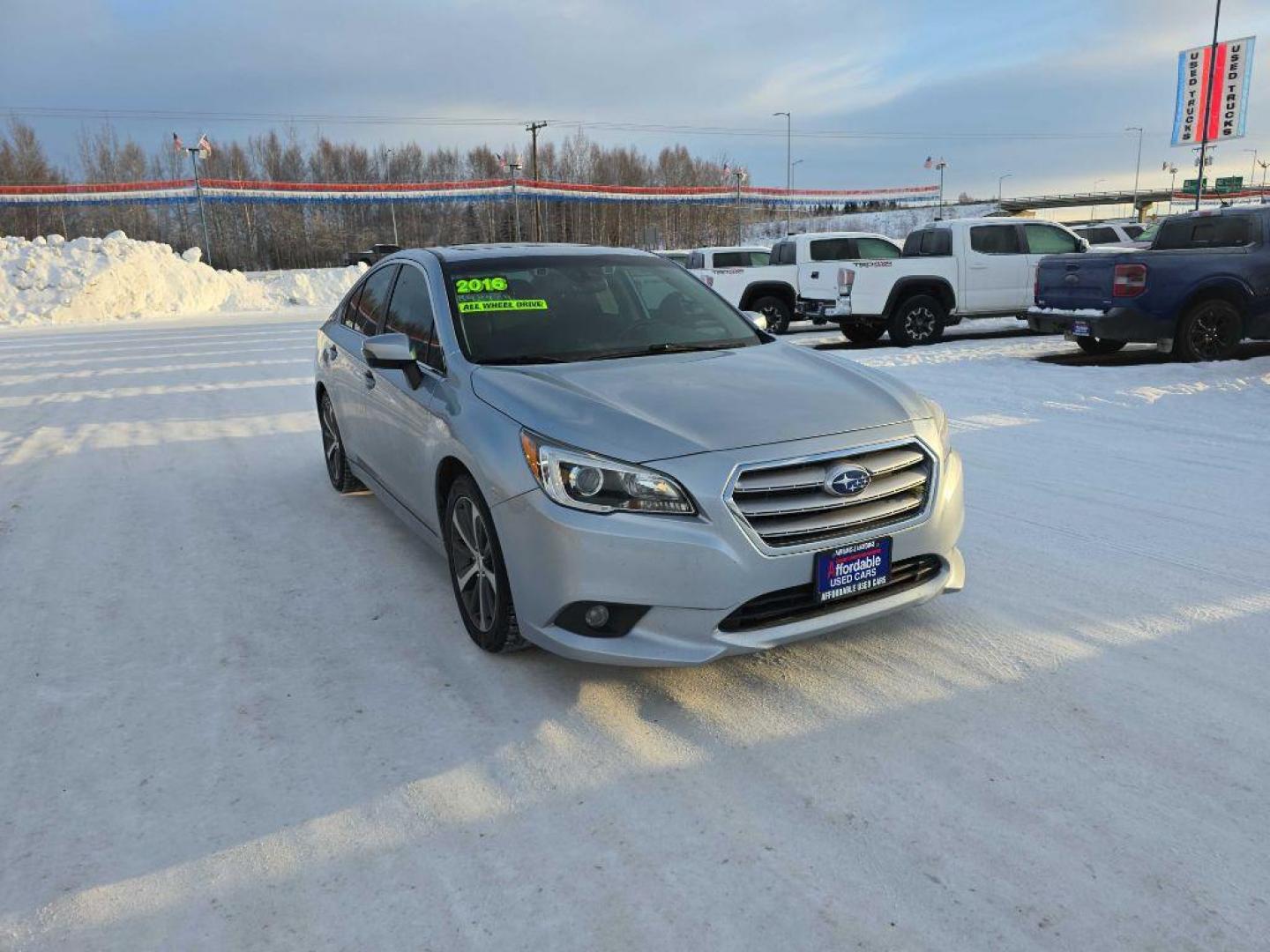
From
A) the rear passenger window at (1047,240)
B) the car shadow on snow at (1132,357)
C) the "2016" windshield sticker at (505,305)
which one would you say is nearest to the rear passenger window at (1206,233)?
the car shadow on snow at (1132,357)

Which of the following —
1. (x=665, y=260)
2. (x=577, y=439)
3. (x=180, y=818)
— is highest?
(x=665, y=260)

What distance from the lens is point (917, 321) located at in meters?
13.8

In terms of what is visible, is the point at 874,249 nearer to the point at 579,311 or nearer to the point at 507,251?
the point at 507,251

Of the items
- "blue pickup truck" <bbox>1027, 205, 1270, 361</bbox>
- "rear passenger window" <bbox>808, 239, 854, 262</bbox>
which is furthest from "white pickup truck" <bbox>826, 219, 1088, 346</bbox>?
"blue pickup truck" <bbox>1027, 205, 1270, 361</bbox>

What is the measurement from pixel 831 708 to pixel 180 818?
7.01ft

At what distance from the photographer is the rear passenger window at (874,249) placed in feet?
50.2

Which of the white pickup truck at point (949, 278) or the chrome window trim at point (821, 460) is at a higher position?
the white pickup truck at point (949, 278)

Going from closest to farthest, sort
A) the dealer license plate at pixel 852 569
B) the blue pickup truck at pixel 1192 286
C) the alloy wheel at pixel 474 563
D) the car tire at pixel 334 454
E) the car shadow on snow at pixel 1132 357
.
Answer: the dealer license plate at pixel 852 569
the alloy wheel at pixel 474 563
the car tire at pixel 334 454
the blue pickup truck at pixel 1192 286
the car shadow on snow at pixel 1132 357

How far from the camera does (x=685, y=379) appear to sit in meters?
3.67

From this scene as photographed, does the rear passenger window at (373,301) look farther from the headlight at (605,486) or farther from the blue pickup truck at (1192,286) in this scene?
the blue pickup truck at (1192,286)

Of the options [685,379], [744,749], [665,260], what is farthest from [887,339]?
[744,749]

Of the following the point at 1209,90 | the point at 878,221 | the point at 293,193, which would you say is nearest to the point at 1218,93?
the point at 1209,90

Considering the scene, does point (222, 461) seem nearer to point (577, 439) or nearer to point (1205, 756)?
point (577, 439)

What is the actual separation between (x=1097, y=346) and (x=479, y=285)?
10.7 meters
